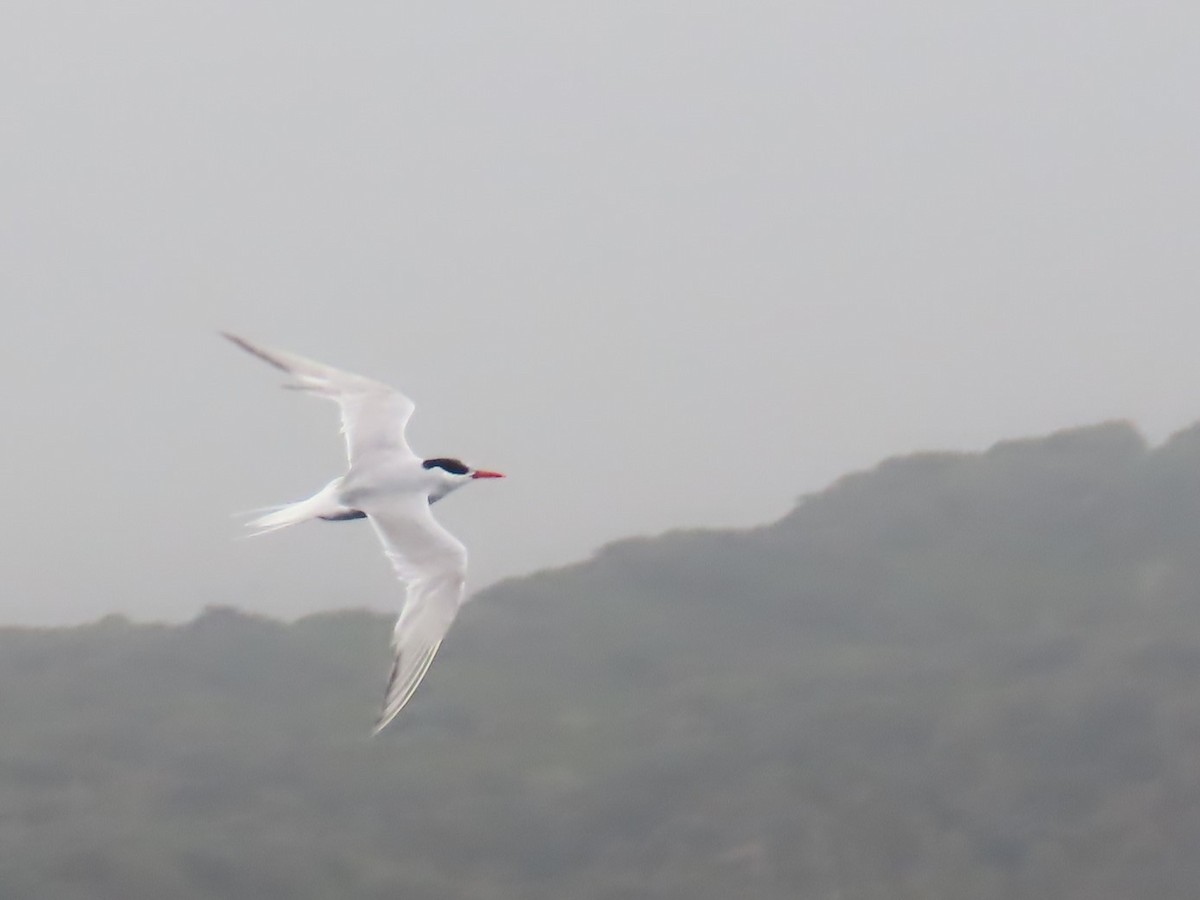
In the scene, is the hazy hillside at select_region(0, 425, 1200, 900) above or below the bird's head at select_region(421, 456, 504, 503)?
below

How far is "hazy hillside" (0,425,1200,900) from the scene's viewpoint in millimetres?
29922

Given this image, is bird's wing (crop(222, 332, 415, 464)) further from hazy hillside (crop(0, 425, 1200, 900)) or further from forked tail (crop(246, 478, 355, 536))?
hazy hillside (crop(0, 425, 1200, 900))

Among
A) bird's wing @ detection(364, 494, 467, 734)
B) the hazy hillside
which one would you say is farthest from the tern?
the hazy hillside

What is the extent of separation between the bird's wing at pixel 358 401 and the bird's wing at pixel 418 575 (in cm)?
96

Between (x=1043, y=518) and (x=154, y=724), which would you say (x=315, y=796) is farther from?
(x=1043, y=518)

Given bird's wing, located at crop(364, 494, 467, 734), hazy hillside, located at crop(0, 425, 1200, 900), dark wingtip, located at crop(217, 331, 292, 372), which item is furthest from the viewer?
hazy hillside, located at crop(0, 425, 1200, 900)

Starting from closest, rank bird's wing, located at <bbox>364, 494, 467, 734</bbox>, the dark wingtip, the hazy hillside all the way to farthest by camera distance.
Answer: bird's wing, located at <bbox>364, 494, 467, 734</bbox>, the dark wingtip, the hazy hillside

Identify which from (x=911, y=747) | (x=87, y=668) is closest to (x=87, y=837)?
(x=87, y=668)

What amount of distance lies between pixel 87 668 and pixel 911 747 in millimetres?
17803

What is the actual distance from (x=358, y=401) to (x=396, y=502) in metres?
1.57

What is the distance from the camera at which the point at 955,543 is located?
1732 inches

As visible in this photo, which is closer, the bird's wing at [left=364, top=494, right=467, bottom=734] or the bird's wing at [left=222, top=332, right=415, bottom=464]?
the bird's wing at [left=364, top=494, right=467, bottom=734]

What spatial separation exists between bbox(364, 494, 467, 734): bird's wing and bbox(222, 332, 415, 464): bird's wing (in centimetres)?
96

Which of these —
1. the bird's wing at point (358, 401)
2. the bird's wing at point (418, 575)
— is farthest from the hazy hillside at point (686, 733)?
the bird's wing at point (418, 575)
